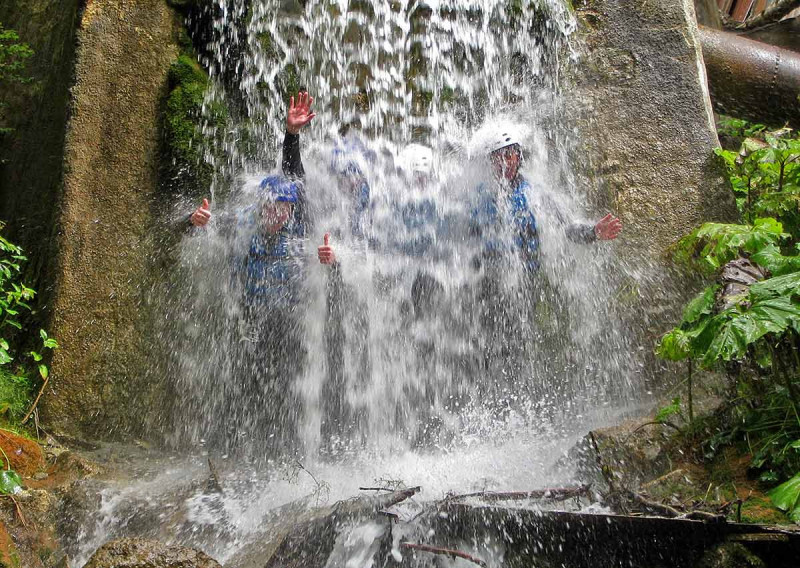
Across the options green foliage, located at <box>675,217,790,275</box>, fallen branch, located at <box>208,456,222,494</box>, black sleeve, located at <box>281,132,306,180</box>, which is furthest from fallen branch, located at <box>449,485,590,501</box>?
black sleeve, located at <box>281,132,306,180</box>

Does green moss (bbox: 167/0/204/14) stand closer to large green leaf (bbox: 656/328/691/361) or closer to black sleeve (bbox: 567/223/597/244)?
black sleeve (bbox: 567/223/597/244)

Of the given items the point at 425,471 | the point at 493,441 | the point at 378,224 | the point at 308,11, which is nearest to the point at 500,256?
the point at 378,224

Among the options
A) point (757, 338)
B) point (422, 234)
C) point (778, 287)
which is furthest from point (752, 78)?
point (757, 338)

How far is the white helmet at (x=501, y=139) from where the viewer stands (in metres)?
4.77

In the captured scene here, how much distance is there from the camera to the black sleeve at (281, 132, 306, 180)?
14.8ft

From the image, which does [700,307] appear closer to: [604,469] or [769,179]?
[604,469]

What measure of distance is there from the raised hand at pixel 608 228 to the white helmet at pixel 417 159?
4.88ft

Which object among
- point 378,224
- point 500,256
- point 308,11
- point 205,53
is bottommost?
point 500,256

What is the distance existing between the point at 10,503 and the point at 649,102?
193 inches

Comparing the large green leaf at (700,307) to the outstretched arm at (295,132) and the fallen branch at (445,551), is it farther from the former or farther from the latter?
the outstretched arm at (295,132)

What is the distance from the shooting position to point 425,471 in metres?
3.84

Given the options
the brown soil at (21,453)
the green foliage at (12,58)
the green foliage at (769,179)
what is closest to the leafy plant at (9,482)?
the brown soil at (21,453)

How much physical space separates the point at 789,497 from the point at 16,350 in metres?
4.31

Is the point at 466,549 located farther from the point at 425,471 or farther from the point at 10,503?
the point at 10,503
